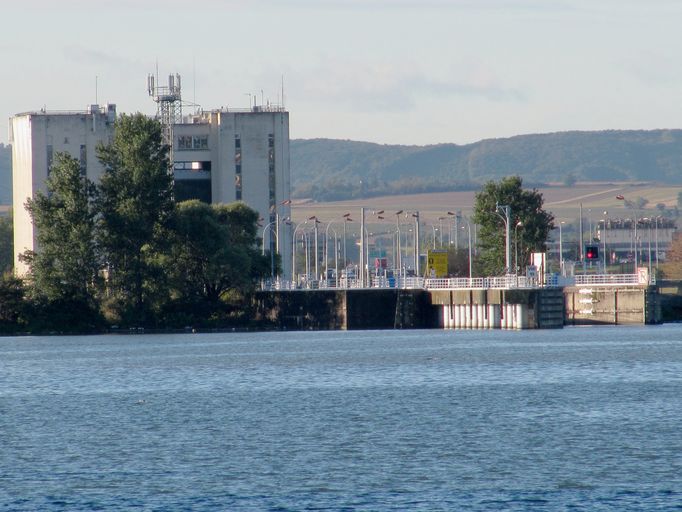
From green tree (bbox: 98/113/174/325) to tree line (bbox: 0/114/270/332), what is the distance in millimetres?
96

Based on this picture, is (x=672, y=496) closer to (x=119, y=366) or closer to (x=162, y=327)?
(x=119, y=366)

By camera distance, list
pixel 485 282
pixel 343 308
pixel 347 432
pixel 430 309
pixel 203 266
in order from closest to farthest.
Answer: pixel 347 432
pixel 203 266
pixel 485 282
pixel 343 308
pixel 430 309

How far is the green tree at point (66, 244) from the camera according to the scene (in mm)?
143625

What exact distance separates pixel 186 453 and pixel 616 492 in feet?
54.8

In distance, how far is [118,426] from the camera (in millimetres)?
63469

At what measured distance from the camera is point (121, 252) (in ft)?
478

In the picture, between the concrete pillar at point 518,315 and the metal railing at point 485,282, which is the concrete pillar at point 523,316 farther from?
the metal railing at point 485,282

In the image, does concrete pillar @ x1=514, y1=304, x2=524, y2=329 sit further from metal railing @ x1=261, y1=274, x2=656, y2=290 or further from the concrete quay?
metal railing @ x1=261, y1=274, x2=656, y2=290

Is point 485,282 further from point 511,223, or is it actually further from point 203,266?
point 511,223

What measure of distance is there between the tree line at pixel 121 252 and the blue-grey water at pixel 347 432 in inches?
1391

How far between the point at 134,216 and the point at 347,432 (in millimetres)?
89445

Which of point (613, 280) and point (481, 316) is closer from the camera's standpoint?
point (481, 316)

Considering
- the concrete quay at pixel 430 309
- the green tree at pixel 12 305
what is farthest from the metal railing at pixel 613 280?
the green tree at pixel 12 305

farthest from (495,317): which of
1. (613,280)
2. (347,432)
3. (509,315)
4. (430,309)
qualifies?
(347,432)
